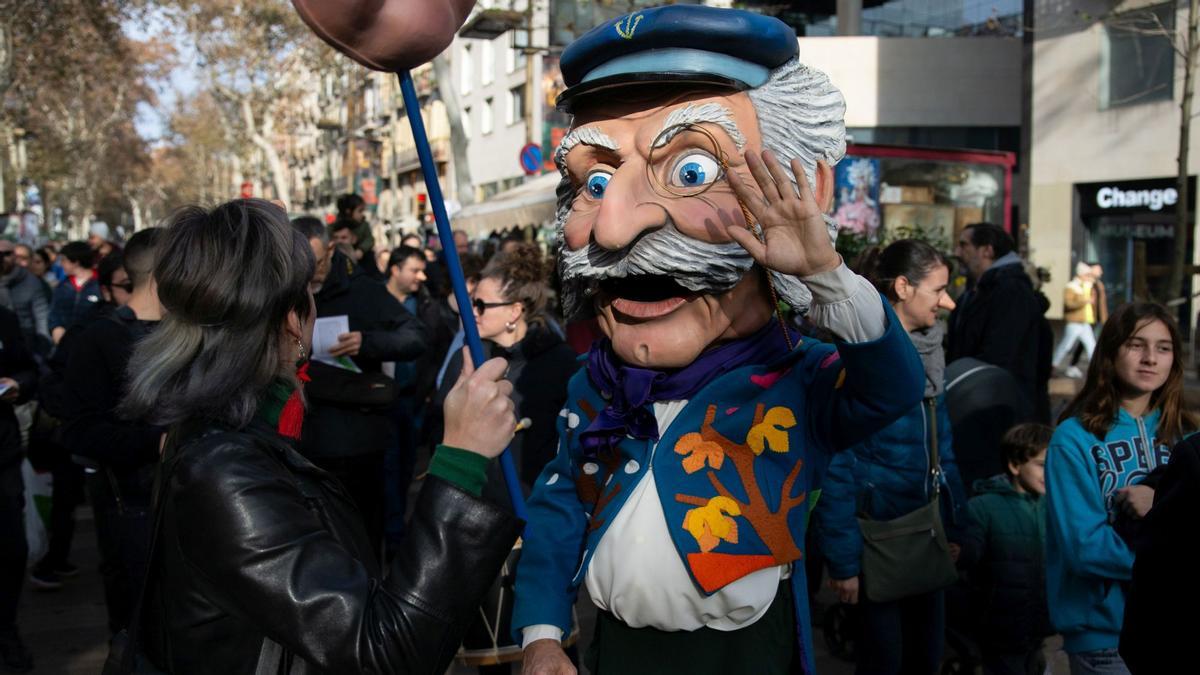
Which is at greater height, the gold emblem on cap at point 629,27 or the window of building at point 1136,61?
the window of building at point 1136,61

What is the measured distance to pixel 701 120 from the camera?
2.18 metres

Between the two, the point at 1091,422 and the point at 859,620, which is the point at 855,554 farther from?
the point at 1091,422

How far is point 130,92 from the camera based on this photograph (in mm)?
36750

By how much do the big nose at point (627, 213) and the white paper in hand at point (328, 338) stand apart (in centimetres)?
276

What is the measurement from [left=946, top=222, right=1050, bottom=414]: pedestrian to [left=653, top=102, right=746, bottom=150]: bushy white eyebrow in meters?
3.94

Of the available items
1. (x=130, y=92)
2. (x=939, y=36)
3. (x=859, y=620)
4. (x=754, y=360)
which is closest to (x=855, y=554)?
(x=859, y=620)

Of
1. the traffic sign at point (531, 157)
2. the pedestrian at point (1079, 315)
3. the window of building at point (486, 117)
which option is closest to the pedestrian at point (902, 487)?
the pedestrian at point (1079, 315)

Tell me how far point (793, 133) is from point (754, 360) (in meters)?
0.49

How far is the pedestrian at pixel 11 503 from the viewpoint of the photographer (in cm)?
459

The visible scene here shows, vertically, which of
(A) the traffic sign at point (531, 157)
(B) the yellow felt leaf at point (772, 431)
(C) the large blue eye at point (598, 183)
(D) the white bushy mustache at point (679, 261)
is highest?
(A) the traffic sign at point (531, 157)

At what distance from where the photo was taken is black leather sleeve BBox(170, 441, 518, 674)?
5.85 feet

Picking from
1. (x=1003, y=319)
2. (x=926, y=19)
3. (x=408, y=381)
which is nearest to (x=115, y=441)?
(x=408, y=381)

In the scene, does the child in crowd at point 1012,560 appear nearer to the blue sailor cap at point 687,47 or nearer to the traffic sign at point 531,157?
the blue sailor cap at point 687,47

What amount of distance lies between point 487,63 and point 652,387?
30.8 m
